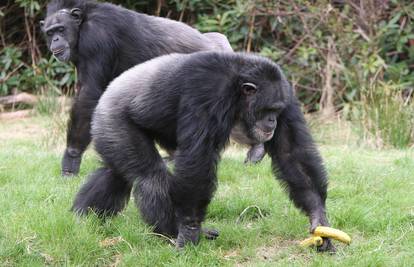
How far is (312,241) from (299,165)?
52 cm

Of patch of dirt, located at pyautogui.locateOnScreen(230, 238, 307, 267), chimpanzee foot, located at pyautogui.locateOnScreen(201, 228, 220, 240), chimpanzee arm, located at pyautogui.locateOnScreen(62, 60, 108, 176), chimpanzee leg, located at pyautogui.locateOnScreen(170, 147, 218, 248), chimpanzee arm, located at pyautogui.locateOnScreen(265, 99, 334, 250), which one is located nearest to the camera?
chimpanzee leg, located at pyautogui.locateOnScreen(170, 147, 218, 248)

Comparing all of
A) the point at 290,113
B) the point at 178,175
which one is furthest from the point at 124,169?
the point at 290,113

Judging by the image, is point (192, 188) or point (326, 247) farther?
point (326, 247)

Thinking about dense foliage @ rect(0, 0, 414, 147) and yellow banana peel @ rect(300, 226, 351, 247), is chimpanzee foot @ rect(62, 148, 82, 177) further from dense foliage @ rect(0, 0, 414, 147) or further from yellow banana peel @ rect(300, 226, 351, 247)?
dense foliage @ rect(0, 0, 414, 147)

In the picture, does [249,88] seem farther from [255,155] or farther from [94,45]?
[94,45]

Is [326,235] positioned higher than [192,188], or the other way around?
[192,188]

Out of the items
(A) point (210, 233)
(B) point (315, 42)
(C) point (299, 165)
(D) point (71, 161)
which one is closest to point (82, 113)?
(D) point (71, 161)

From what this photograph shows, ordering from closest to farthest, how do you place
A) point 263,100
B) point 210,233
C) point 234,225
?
point 263,100 → point 210,233 → point 234,225

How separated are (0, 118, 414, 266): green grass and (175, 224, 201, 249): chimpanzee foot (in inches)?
2.7

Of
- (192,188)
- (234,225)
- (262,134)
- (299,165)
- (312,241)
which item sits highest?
(262,134)

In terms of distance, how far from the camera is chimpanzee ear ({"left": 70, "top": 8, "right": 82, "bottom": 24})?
7047 mm

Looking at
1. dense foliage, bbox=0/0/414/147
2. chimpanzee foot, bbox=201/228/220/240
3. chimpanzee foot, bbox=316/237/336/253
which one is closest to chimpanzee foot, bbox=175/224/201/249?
chimpanzee foot, bbox=201/228/220/240

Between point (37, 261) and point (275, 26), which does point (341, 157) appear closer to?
point (37, 261)

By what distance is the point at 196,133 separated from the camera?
4520 millimetres
